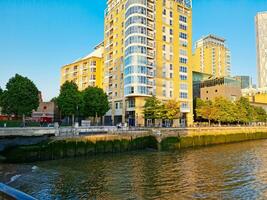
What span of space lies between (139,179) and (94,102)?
47.0m

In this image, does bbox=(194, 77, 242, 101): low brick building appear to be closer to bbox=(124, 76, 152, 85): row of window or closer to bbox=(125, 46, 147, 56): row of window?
bbox=(124, 76, 152, 85): row of window

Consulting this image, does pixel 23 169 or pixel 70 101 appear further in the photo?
pixel 70 101

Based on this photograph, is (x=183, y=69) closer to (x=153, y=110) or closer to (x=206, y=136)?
(x=153, y=110)

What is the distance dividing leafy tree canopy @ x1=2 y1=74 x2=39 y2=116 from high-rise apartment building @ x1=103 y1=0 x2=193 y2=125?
26.3 meters

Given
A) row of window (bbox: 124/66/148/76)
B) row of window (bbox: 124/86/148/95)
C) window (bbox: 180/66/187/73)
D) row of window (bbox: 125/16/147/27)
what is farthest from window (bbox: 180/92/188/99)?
row of window (bbox: 125/16/147/27)

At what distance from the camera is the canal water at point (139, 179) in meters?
21.6

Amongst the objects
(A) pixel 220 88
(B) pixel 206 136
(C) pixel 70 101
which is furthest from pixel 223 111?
(C) pixel 70 101

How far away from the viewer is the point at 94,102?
72188mm

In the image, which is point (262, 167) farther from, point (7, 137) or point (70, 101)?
point (70, 101)

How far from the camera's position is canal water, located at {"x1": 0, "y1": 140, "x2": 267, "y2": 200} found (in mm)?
21641

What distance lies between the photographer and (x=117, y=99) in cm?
8725

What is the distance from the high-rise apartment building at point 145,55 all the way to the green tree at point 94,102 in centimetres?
795

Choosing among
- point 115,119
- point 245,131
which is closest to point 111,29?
point 115,119

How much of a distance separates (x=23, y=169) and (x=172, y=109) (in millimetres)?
48851
